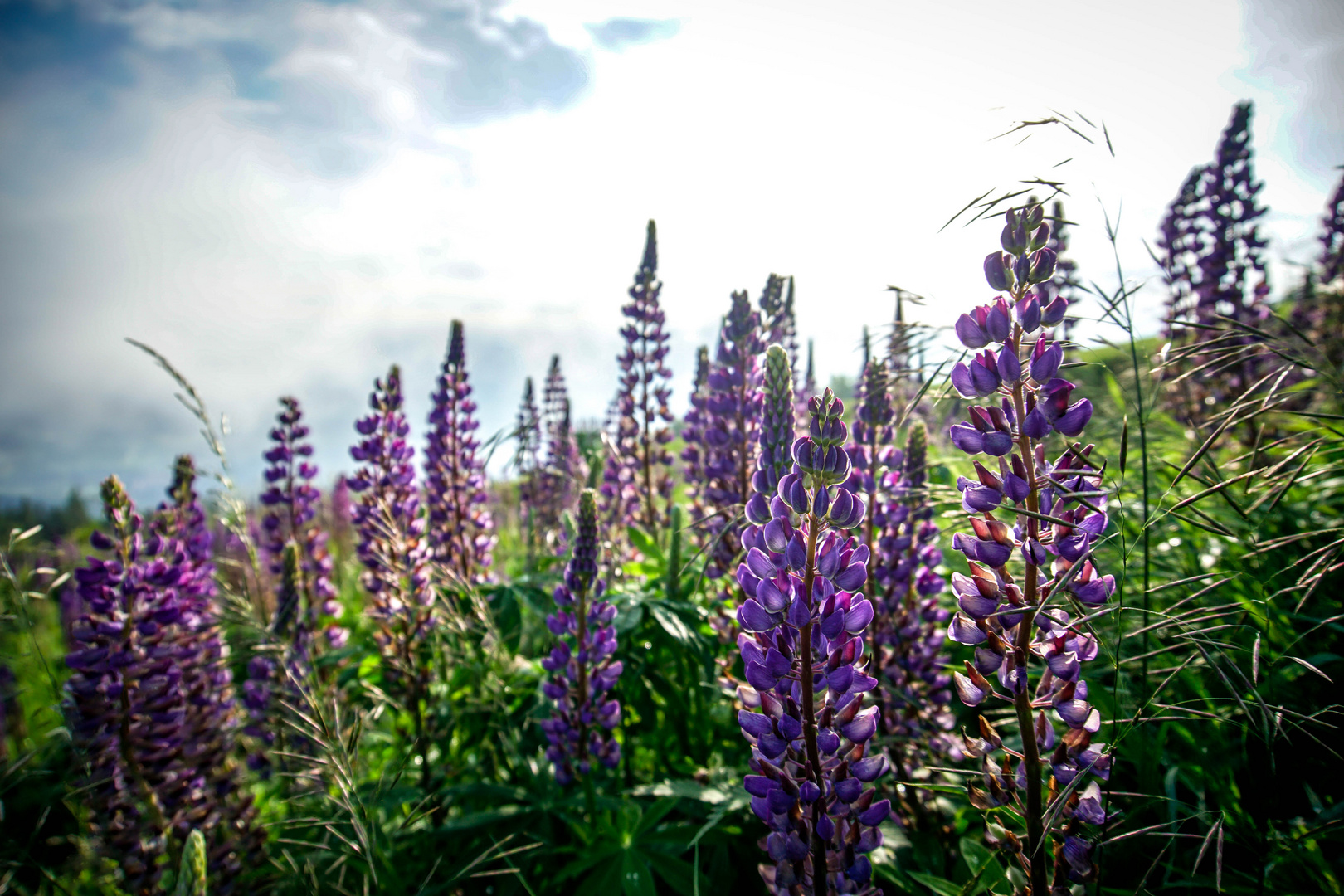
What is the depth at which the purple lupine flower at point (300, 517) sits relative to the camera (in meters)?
4.19

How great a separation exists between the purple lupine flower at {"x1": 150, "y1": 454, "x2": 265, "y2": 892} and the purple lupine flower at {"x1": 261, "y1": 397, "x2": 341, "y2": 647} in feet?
1.80

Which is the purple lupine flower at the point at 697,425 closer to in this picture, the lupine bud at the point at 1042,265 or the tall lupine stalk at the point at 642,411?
the tall lupine stalk at the point at 642,411

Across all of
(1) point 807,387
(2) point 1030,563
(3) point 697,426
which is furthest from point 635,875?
(1) point 807,387

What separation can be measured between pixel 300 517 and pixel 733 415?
9.95 feet

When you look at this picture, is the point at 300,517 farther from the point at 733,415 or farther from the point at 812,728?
the point at 812,728

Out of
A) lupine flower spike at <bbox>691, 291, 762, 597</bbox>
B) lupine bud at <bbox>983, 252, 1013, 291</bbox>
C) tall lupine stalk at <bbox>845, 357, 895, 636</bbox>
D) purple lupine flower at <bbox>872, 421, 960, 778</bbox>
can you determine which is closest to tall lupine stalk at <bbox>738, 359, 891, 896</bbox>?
lupine bud at <bbox>983, 252, 1013, 291</bbox>

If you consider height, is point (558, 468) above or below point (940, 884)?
above

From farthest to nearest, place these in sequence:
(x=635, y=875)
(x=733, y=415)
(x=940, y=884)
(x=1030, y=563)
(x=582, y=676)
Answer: (x=733, y=415), (x=582, y=676), (x=635, y=875), (x=940, y=884), (x=1030, y=563)

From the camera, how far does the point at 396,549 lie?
11.0 feet

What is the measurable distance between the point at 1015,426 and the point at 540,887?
2.27m

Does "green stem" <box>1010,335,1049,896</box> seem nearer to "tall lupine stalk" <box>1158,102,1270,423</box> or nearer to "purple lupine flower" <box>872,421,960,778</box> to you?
"purple lupine flower" <box>872,421,960,778</box>

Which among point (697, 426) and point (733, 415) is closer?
point (733, 415)

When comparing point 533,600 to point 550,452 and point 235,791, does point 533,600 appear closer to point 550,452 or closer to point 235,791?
point 235,791

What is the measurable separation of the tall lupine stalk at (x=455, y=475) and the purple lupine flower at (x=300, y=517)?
2.49 ft
